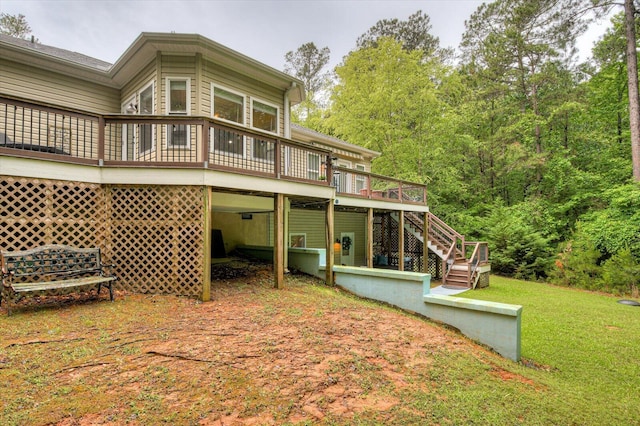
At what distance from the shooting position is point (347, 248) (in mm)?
15766

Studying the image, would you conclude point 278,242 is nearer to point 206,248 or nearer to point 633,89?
point 206,248

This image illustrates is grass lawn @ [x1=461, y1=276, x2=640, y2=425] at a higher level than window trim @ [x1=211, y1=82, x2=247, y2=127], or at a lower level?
lower

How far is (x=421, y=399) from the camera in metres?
2.99

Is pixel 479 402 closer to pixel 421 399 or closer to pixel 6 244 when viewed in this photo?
pixel 421 399

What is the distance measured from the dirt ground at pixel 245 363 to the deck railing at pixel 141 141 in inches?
106

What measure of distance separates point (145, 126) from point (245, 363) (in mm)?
7272

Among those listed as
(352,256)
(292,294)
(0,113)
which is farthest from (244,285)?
(352,256)

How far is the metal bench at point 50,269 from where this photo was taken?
15.1ft

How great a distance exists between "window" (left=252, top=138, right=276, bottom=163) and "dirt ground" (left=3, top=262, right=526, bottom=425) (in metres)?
4.83

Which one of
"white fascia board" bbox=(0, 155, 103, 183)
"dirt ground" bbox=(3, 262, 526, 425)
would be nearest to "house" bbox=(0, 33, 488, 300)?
"white fascia board" bbox=(0, 155, 103, 183)

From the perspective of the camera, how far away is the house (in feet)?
17.8

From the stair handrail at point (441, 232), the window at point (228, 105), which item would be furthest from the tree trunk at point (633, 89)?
the window at point (228, 105)

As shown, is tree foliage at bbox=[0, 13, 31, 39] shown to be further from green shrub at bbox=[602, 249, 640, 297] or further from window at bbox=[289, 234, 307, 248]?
green shrub at bbox=[602, 249, 640, 297]

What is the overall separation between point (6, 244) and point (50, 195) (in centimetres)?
98
